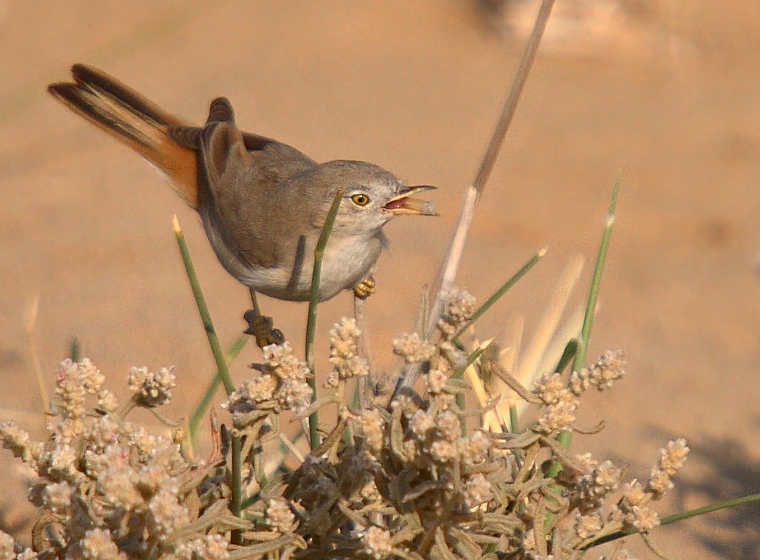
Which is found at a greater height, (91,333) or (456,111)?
(456,111)

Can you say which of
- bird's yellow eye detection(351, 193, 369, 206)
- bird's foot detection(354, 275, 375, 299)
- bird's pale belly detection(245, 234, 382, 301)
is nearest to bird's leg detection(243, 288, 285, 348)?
bird's pale belly detection(245, 234, 382, 301)

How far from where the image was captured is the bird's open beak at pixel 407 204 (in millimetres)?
2600

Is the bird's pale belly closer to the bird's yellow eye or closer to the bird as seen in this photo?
the bird

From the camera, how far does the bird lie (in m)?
2.70

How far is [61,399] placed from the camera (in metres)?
1.50

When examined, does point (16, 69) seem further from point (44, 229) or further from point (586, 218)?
point (586, 218)

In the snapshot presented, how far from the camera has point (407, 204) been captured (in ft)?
8.81

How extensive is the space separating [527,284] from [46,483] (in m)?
3.64

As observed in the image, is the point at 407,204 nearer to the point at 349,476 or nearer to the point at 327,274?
the point at 327,274

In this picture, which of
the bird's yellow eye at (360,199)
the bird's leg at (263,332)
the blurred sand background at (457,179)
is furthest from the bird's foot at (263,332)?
the blurred sand background at (457,179)

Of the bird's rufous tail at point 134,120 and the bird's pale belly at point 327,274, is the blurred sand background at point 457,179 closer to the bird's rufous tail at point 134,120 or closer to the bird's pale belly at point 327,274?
the bird's rufous tail at point 134,120

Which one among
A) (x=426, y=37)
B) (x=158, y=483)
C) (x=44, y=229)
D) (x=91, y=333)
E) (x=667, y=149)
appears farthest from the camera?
(x=426, y=37)

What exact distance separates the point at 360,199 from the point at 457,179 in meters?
3.31

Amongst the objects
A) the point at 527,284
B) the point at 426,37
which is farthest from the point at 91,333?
the point at 426,37
